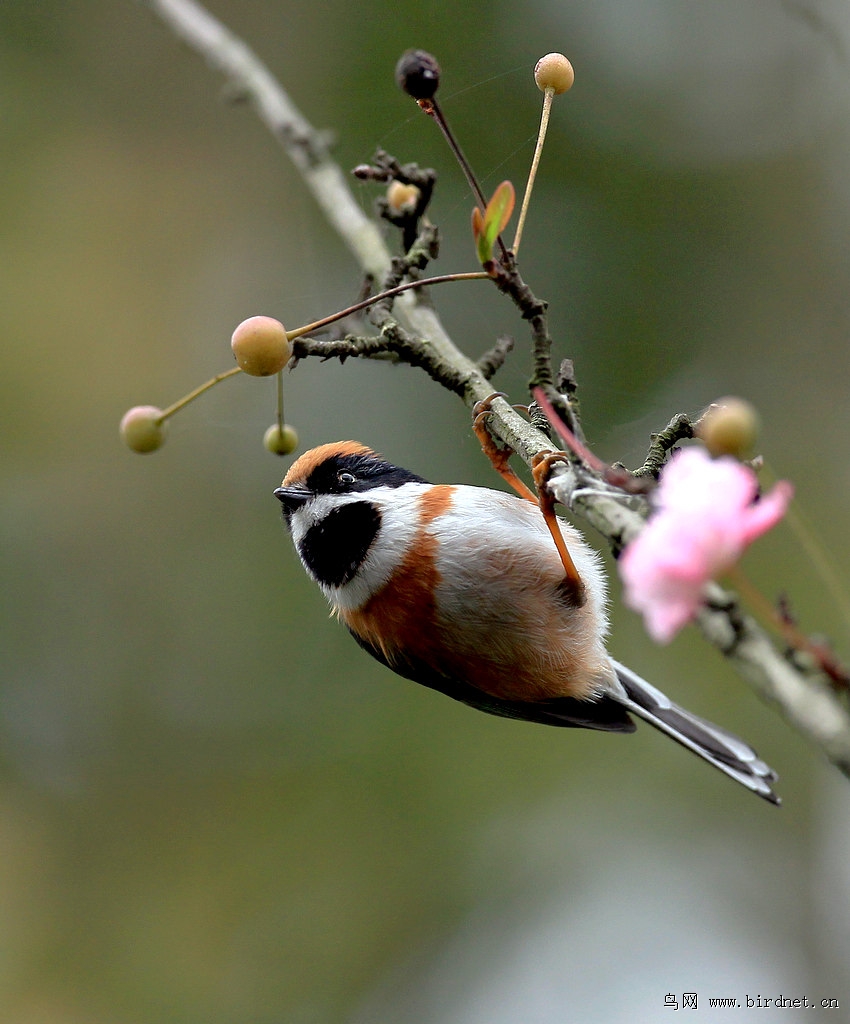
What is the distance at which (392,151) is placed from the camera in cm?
622

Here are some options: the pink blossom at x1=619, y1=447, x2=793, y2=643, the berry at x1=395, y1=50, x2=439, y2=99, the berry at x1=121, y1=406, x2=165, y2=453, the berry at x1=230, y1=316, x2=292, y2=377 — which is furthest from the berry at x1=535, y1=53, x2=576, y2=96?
the pink blossom at x1=619, y1=447, x2=793, y2=643

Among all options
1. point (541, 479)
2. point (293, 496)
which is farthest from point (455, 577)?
point (541, 479)

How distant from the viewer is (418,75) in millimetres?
1942

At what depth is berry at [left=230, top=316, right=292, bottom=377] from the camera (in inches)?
70.1

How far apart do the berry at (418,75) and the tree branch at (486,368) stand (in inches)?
17.5

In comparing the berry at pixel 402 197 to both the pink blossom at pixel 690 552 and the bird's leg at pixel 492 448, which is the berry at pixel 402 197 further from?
the pink blossom at pixel 690 552

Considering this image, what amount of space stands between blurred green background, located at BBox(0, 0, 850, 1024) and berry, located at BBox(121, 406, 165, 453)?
11.3 feet

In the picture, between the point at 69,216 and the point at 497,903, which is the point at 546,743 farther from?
the point at 69,216

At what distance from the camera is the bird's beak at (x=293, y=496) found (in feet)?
10.1

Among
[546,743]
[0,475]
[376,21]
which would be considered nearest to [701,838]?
[546,743]

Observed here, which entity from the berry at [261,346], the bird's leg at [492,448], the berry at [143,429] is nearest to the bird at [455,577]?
the bird's leg at [492,448]

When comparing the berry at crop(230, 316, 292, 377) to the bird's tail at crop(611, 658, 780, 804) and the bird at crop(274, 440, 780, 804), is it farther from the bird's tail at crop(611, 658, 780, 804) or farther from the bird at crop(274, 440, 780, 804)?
the bird's tail at crop(611, 658, 780, 804)

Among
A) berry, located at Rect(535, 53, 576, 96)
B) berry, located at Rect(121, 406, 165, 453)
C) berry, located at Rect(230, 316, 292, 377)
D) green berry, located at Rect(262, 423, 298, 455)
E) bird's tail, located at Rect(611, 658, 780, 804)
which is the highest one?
berry, located at Rect(535, 53, 576, 96)

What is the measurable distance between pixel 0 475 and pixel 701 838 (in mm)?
5639
